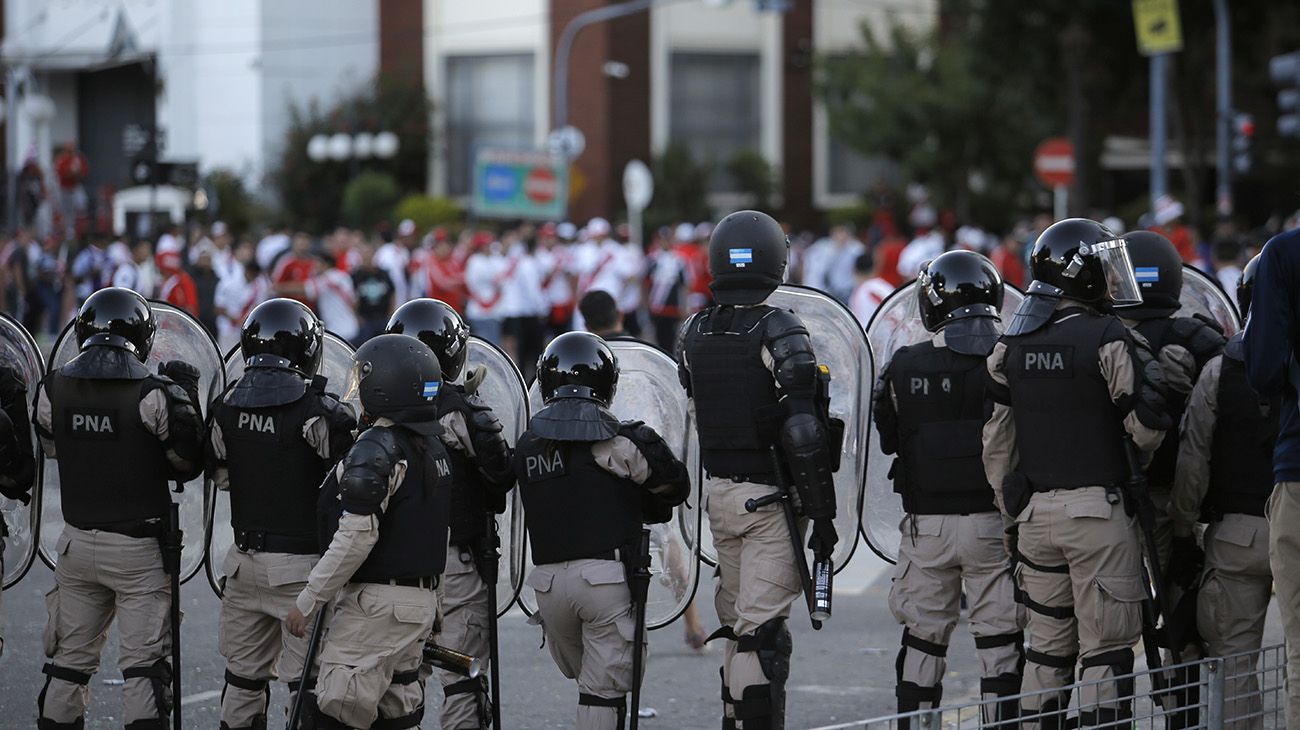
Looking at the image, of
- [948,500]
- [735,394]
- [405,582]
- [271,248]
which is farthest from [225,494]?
[271,248]

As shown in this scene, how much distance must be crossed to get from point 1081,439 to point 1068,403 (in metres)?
0.13

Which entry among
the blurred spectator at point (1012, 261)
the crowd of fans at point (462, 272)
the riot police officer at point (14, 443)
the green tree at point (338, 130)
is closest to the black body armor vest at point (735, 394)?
the riot police officer at point (14, 443)

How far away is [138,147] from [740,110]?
58.8 feet

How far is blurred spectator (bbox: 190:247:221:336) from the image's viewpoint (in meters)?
16.0

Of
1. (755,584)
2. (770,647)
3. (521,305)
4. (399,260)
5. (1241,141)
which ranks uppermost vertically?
(1241,141)

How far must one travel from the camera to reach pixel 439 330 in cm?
617

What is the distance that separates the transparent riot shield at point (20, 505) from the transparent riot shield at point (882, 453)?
3.43 m

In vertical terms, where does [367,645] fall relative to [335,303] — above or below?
below

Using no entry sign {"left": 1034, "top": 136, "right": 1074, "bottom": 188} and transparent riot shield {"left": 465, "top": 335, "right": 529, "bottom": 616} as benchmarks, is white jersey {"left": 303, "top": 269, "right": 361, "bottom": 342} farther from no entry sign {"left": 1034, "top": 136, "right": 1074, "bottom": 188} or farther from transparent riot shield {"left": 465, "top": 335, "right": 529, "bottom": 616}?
no entry sign {"left": 1034, "top": 136, "right": 1074, "bottom": 188}

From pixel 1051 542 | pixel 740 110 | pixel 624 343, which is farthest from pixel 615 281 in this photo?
pixel 740 110

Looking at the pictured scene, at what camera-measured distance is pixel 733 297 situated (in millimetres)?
6309

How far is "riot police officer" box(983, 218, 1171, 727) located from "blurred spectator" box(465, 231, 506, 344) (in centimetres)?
1419

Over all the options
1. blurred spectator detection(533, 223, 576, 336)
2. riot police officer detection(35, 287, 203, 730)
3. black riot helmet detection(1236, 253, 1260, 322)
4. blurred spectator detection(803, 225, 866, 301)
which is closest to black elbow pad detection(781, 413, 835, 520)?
black riot helmet detection(1236, 253, 1260, 322)

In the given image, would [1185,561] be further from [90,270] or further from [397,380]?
[90,270]
